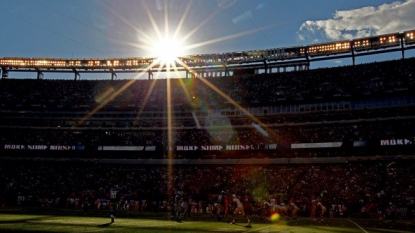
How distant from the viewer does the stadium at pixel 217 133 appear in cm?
4628

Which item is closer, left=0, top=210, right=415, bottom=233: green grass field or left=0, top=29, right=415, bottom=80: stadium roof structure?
left=0, top=210, right=415, bottom=233: green grass field

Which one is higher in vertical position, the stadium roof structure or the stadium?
the stadium roof structure

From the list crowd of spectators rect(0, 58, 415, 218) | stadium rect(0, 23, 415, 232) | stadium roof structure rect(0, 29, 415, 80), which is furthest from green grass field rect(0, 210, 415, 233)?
stadium roof structure rect(0, 29, 415, 80)

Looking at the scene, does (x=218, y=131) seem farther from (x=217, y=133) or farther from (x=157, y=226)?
(x=157, y=226)

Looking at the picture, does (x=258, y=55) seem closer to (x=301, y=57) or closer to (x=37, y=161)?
(x=301, y=57)

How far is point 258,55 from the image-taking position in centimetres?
6462

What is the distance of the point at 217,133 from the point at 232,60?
1403cm

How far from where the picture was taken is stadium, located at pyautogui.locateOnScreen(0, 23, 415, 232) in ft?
152

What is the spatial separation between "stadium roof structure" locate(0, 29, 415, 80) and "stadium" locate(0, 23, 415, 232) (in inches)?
7.8

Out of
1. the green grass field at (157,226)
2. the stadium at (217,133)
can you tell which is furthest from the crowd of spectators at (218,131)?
the green grass field at (157,226)

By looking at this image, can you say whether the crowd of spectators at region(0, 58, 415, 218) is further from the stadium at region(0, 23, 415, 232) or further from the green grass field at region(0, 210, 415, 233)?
the green grass field at region(0, 210, 415, 233)

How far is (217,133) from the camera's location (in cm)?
5994

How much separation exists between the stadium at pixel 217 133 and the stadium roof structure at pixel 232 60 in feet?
0.65

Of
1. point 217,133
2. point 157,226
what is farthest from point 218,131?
point 157,226
